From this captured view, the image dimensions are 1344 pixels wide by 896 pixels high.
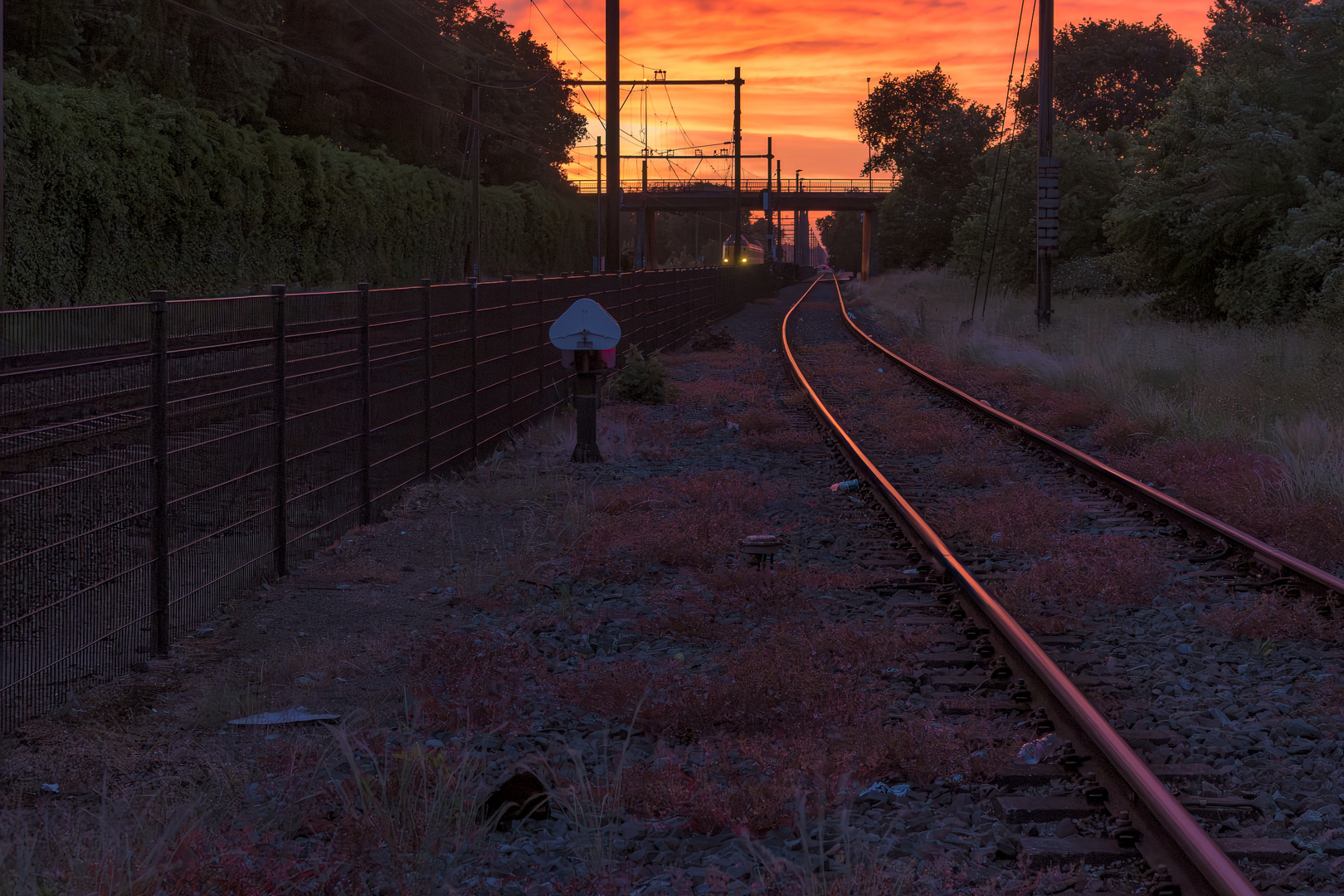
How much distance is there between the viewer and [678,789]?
184 inches

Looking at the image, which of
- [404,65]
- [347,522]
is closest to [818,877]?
→ [347,522]

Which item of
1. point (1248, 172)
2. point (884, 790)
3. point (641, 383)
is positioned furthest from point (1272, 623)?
point (1248, 172)

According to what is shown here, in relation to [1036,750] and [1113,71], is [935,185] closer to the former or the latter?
[1113,71]

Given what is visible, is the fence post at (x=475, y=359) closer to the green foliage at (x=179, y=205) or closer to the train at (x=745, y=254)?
the green foliage at (x=179, y=205)

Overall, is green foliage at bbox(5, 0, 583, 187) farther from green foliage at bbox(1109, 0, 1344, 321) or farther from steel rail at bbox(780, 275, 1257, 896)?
steel rail at bbox(780, 275, 1257, 896)

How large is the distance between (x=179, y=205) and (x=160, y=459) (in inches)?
892

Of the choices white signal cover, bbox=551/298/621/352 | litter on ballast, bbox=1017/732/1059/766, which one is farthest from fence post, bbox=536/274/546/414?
litter on ballast, bbox=1017/732/1059/766

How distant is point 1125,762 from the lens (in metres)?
4.62

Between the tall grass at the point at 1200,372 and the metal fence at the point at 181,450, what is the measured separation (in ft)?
23.6

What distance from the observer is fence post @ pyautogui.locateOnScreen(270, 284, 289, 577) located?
799 cm

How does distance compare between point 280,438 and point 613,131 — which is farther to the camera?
point 613,131

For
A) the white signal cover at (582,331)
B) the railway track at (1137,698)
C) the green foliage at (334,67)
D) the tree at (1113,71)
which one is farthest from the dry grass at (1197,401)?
the tree at (1113,71)

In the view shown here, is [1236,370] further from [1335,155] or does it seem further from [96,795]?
[96,795]

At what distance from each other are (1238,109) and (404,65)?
44.4m
